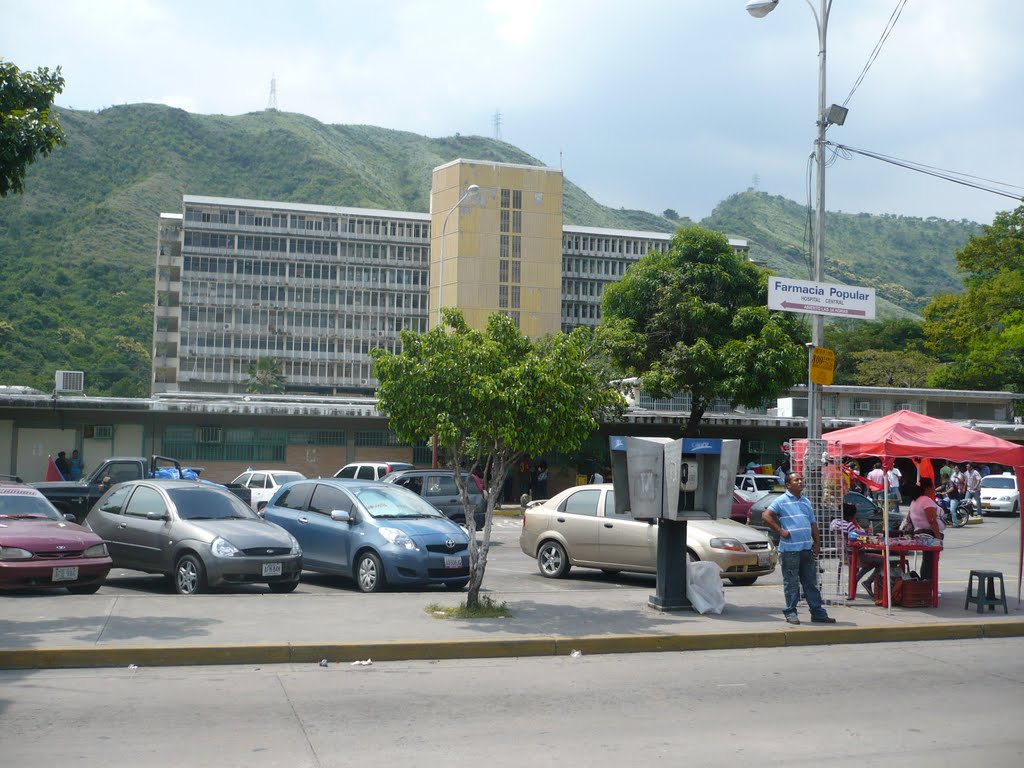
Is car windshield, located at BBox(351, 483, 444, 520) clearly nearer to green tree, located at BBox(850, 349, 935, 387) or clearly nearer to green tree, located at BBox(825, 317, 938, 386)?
green tree, located at BBox(850, 349, 935, 387)

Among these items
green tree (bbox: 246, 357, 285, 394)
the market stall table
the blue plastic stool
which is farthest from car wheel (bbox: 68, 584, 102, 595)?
green tree (bbox: 246, 357, 285, 394)

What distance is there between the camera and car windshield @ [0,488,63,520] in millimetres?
14812

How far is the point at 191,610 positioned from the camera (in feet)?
41.1

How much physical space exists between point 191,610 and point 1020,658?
958cm

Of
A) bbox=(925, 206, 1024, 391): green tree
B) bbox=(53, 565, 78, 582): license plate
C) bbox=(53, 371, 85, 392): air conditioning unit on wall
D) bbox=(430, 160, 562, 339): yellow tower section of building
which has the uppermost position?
bbox=(430, 160, 562, 339): yellow tower section of building

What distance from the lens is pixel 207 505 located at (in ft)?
50.6

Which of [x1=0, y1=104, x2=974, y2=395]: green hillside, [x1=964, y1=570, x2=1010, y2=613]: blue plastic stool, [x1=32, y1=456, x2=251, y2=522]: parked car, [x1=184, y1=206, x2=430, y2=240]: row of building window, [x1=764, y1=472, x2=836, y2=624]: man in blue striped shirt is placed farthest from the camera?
[x1=184, y1=206, x2=430, y2=240]: row of building window

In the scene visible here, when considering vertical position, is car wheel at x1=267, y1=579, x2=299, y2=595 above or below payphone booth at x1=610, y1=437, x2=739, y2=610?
below

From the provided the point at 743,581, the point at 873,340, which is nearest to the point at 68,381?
the point at 743,581

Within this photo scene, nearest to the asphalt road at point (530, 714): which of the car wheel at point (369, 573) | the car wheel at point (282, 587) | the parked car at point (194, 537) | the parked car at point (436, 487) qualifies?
the parked car at point (194, 537)

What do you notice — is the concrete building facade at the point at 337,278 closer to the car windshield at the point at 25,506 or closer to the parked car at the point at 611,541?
the parked car at the point at 611,541

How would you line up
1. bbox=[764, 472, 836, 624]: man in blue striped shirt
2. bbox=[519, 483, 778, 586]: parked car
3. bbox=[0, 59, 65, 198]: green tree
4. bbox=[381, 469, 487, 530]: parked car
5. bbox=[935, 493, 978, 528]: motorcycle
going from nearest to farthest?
1. bbox=[0, 59, 65, 198]: green tree
2. bbox=[764, 472, 836, 624]: man in blue striped shirt
3. bbox=[519, 483, 778, 586]: parked car
4. bbox=[381, 469, 487, 530]: parked car
5. bbox=[935, 493, 978, 528]: motorcycle

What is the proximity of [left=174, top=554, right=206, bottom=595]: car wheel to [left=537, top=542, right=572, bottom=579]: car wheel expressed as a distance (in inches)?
242

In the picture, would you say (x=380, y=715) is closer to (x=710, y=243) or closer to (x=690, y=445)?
(x=690, y=445)
